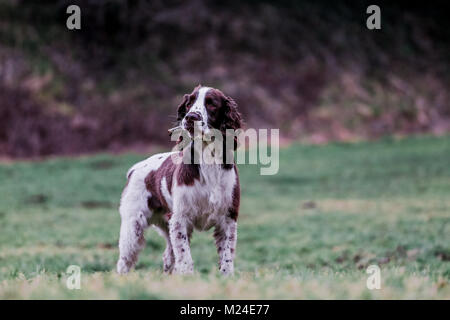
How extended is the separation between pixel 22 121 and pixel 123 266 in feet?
74.7

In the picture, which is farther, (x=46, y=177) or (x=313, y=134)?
(x=313, y=134)

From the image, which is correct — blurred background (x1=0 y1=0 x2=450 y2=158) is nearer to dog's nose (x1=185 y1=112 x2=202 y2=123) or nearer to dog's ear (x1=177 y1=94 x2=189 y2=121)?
dog's ear (x1=177 y1=94 x2=189 y2=121)

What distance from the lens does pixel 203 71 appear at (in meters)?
32.8

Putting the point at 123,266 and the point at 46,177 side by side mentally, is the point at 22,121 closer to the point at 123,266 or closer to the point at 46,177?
the point at 46,177

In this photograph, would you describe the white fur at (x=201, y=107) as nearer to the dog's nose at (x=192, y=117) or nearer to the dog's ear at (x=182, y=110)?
the dog's nose at (x=192, y=117)

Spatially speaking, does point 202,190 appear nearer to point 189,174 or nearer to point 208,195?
point 208,195

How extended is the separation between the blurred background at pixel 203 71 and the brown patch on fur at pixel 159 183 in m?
21.0

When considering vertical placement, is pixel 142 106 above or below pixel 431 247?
above

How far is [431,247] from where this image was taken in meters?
9.57

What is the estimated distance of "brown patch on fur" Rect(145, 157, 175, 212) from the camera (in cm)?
614

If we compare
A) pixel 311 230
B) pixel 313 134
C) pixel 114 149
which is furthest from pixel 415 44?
pixel 311 230

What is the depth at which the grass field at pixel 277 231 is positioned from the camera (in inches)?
180

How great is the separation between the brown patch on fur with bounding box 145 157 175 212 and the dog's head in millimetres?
599
